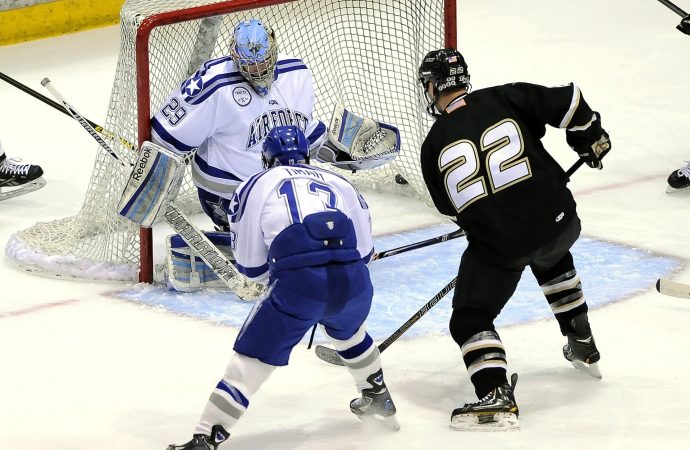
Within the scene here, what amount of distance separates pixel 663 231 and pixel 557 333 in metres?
1.17

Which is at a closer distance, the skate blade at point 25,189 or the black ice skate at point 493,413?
the black ice skate at point 493,413

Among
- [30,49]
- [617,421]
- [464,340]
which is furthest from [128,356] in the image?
[30,49]

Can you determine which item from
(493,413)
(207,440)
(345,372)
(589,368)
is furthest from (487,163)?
(207,440)

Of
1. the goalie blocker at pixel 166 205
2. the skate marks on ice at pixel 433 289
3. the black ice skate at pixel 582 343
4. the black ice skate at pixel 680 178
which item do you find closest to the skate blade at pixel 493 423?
the black ice skate at pixel 582 343

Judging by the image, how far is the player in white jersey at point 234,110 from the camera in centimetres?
456

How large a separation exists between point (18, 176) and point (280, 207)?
9.47 feet

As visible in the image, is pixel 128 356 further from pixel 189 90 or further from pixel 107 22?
pixel 107 22

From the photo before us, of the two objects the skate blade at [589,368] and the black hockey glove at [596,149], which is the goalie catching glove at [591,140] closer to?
the black hockey glove at [596,149]

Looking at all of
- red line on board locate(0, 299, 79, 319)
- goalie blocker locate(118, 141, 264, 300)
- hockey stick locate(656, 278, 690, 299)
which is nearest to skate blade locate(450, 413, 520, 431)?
hockey stick locate(656, 278, 690, 299)

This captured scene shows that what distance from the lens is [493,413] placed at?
141 inches

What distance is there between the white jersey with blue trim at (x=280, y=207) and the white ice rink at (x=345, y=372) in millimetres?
531

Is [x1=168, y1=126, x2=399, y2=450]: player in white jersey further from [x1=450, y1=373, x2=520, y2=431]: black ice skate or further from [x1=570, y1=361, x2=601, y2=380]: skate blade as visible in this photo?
[x1=570, y1=361, x2=601, y2=380]: skate blade

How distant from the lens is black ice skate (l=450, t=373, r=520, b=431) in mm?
3580

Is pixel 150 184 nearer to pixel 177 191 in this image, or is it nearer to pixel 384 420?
pixel 177 191
